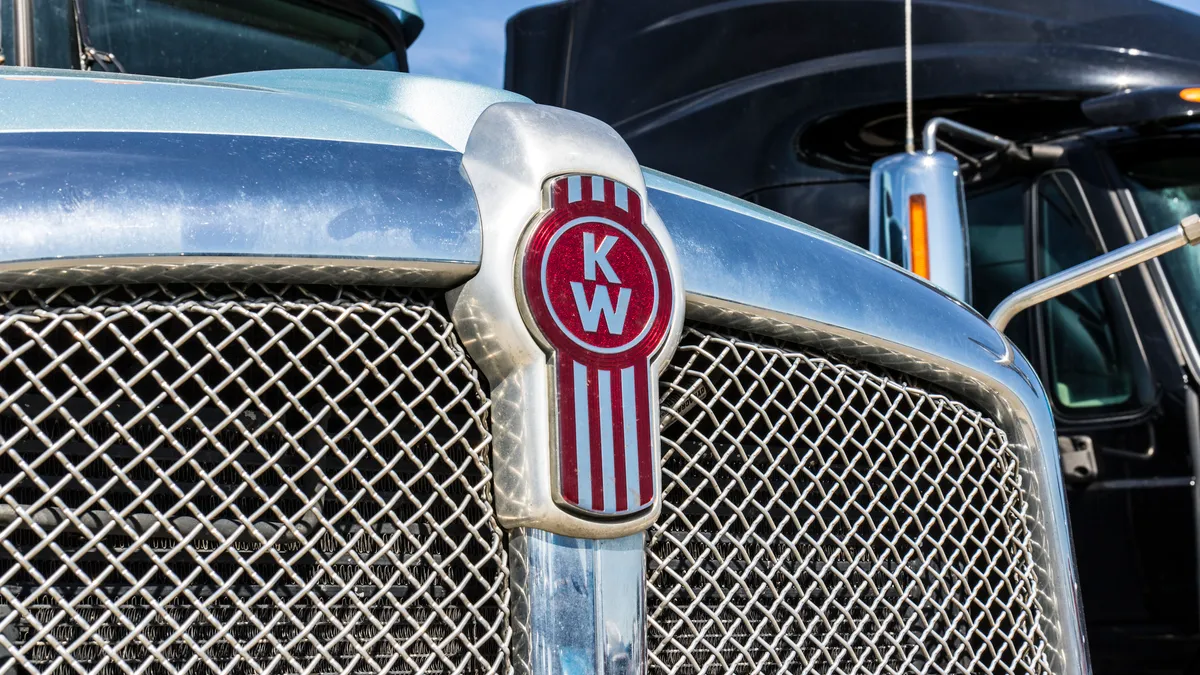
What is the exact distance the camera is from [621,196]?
1.59 metres

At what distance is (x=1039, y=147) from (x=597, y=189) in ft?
8.06

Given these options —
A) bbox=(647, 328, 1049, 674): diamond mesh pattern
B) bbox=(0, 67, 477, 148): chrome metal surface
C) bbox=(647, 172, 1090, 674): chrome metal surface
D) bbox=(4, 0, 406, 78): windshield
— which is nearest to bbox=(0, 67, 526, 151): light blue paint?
bbox=(0, 67, 477, 148): chrome metal surface

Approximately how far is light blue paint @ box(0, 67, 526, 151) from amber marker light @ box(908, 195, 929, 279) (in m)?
Result: 1.32

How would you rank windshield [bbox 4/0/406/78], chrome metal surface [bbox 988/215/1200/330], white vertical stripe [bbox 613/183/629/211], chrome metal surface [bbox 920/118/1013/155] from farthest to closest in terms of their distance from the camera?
chrome metal surface [bbox 920/118/1013/155], chrome metal surface [bbox 988/215/1200/330], windshield [bbox 4/0/406/78], white vertical stripe [bbox 613/183/629/211]

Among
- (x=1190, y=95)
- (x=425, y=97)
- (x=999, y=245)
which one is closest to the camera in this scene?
(x=425, y=97)

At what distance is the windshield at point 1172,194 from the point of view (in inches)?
137

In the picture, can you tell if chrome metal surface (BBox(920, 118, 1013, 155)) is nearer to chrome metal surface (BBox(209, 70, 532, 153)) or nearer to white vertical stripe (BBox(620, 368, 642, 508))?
chrome metal surface (BBox(209, 70, 532, 153))

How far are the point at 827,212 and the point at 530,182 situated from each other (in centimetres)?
242

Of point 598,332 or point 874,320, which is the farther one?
point 874,320

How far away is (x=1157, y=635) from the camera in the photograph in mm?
3365

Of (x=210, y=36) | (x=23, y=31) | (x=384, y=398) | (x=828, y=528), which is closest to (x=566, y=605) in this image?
(x=384, y=398)

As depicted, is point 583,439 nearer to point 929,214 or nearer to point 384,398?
point 384,398

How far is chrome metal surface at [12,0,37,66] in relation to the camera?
7.46 ft

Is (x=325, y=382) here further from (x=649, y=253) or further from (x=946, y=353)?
(x=946, y=353)
